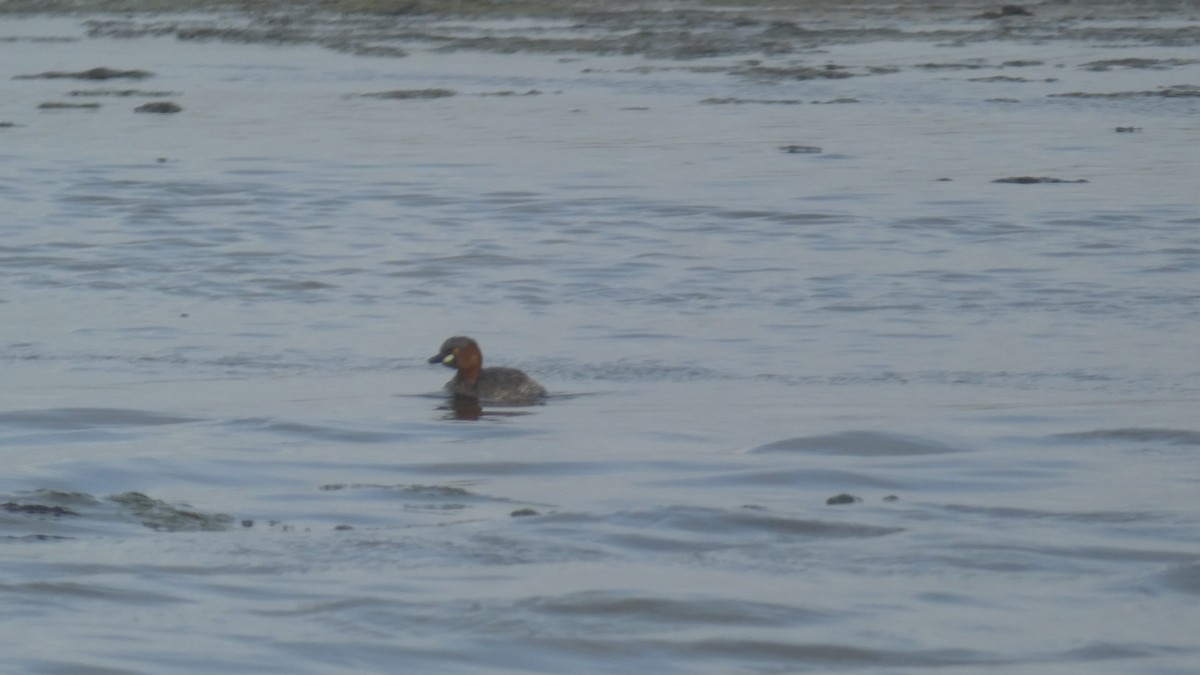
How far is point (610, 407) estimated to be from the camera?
Answer: 9734 mm

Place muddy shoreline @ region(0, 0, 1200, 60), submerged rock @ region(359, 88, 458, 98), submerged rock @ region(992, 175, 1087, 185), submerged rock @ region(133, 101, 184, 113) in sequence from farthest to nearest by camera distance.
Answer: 1. muddy shoreline @ region(0, 0, 1200, 60)
2. submerged rock @ region(359, 88, 458, 98)
3. submerged rock @ region(133, 101, 184, 113)
4. submerged rock @ region(992, 175, 1087, 185)

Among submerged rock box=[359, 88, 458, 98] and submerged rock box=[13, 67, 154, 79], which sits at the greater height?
submerged rock box=[13, 67, 154, 79]

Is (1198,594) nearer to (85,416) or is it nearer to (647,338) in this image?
(85,416)

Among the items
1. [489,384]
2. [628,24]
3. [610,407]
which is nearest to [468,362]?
[489,384]

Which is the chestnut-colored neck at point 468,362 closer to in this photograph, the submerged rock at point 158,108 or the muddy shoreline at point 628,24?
the submerged rock at point 158,108

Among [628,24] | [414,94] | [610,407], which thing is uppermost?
[610,407]

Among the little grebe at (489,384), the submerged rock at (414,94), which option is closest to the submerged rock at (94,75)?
the submerged rock at (414,94)

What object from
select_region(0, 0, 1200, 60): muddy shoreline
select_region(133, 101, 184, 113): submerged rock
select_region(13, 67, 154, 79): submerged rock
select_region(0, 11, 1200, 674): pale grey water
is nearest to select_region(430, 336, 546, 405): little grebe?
select_region(0, 11, 1200, 674): pale grey water

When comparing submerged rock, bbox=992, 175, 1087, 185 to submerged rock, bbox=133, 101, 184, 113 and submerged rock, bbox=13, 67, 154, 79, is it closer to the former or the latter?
submerged rock, bbox=133, 101, 184, 113

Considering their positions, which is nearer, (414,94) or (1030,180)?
(1030,180)

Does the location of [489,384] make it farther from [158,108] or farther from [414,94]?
[414,94]

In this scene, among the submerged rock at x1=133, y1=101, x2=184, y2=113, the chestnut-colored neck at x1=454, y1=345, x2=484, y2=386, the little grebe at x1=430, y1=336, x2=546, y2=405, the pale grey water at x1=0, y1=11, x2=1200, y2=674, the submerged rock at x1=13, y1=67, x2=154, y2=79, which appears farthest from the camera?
the submerged rock at x1=13, y1=67, x2=154, y2=79

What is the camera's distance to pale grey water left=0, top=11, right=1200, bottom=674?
5715 millimetres

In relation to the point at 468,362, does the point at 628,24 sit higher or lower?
lower
